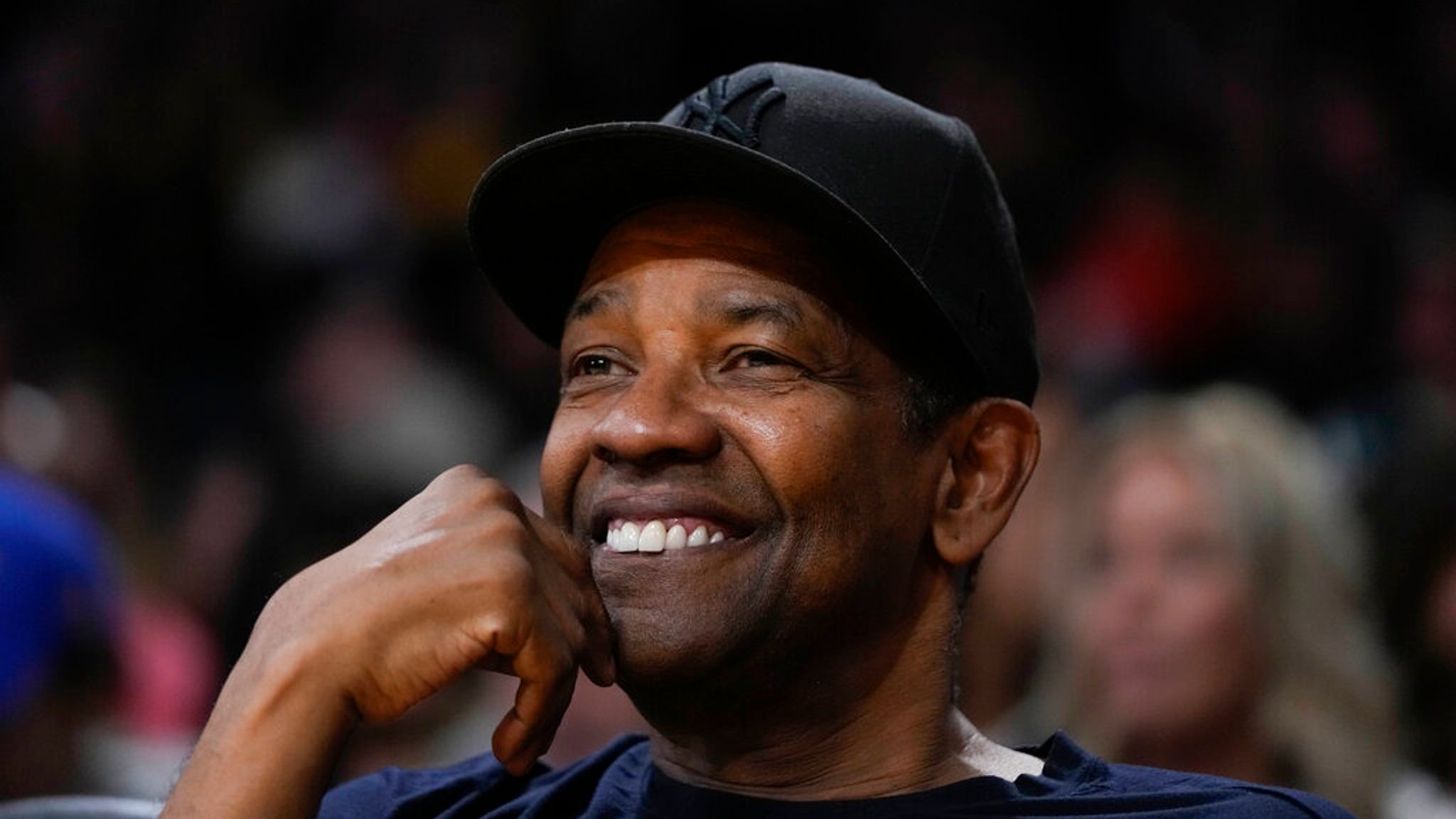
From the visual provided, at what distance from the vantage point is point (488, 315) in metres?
8.23

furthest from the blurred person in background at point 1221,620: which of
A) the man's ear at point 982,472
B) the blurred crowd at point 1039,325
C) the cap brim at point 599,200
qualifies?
the cap brim at point 599,200

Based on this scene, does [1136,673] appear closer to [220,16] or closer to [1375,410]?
[1375,410]

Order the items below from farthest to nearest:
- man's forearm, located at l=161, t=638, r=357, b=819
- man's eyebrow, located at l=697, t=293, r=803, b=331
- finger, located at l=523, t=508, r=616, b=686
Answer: man's eyebrow, located at l=697, t=293, r=803, b=331 → finger, located at l=523, t=508, r=616, b=686 → man's forearm, located at l=161, t=638, r=357, b=819

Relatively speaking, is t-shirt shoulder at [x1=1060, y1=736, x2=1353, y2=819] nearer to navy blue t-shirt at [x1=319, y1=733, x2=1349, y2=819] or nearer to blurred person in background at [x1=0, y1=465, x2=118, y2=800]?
navy blue t-shirt at [x1=319, y1=733, x2=1349, y2=819]

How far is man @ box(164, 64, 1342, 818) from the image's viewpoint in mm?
2520

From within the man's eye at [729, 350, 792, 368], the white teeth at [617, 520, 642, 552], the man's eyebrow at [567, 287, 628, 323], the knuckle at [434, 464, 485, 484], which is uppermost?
the man's eyebrow at [567, 287, 628, 323]

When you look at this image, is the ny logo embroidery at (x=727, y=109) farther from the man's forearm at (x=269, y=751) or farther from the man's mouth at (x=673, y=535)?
the man's forearm at (x=269, y=751)

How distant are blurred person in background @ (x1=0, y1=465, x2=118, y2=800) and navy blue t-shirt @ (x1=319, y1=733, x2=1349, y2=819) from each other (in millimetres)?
1110

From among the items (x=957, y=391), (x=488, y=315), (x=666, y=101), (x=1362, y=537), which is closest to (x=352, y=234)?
(x=488, y=315)

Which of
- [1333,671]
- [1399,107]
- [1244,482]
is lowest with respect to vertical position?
[1333,671]

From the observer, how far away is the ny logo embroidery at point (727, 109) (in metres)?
2.71

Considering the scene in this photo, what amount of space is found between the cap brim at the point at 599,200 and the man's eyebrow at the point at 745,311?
0.11 metres

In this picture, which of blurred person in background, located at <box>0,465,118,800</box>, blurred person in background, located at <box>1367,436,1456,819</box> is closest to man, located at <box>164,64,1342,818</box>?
blurred person in background, located at <box>0,465,118,800</box>

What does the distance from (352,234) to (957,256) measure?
19.5 feet
